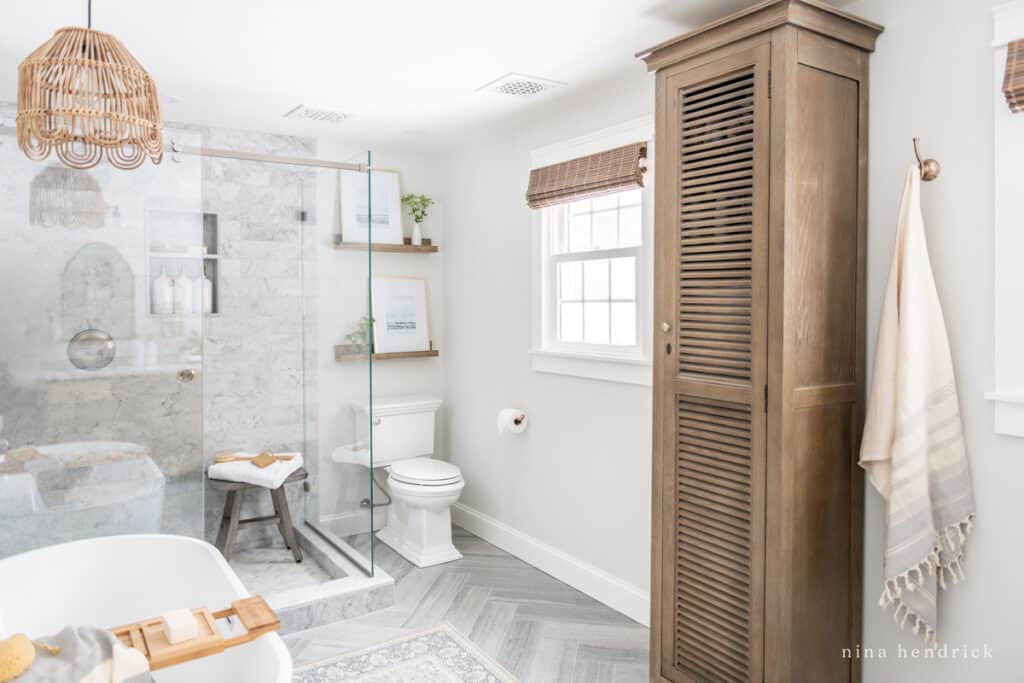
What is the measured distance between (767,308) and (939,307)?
18.8 inches

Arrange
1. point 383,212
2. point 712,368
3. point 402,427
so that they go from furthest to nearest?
point 383,212 < point 402,427 < point 712,368

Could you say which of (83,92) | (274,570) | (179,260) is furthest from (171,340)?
(83,92)

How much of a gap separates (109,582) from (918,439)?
2789mm

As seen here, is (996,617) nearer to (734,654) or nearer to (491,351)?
(734,654)

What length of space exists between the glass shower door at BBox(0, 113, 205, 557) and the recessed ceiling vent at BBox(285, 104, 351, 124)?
773 mm

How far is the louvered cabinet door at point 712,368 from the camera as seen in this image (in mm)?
2092

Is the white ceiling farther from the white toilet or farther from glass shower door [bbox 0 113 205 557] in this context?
the white toilet

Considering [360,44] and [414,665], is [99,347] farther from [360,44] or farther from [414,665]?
[414,665]

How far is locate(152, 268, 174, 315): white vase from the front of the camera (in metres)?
2.87

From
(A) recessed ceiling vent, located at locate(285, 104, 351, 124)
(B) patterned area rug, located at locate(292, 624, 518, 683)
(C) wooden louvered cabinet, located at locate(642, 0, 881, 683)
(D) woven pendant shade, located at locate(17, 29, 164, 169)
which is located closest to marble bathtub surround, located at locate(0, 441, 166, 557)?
(B) patterned area rug, located at locate(292, 624, 518, 683)

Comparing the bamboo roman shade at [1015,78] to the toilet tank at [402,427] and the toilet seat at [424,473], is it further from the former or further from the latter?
the toilet tank at [402,427]

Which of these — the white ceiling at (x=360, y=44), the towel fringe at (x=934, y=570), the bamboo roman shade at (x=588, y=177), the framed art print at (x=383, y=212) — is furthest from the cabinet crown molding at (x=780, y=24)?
the framed art print at (x=383, y=212)

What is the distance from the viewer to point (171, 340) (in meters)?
2.92

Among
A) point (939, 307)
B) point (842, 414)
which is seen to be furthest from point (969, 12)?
point (842, 414)
